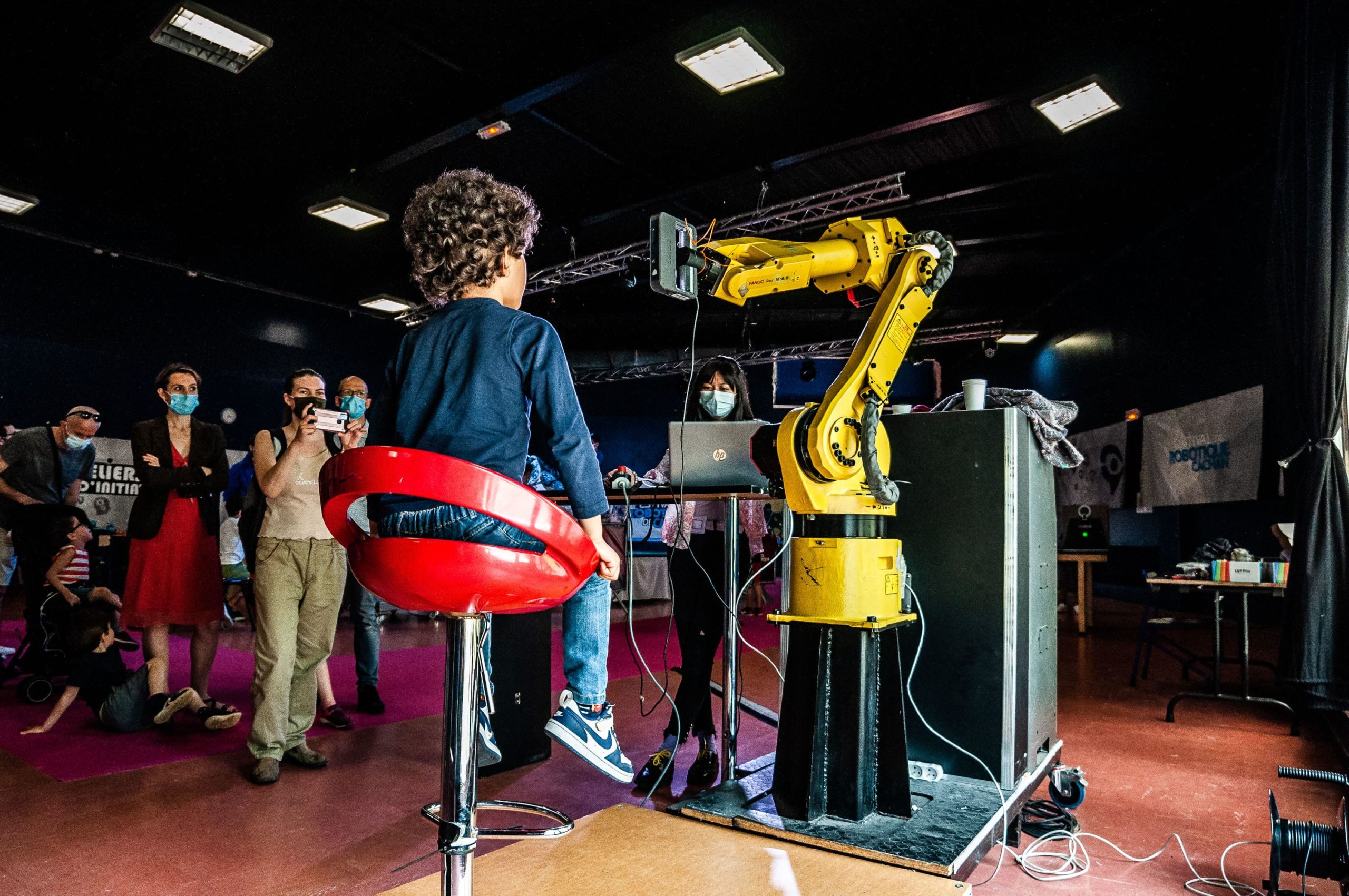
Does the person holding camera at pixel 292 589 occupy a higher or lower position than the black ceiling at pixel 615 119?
lower

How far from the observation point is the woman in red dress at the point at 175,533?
11.7 feet

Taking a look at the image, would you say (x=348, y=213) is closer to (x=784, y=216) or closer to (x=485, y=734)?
(x=784, y=216)

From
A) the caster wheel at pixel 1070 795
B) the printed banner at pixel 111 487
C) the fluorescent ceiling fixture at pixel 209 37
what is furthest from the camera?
the printed banner at pixel 111 487

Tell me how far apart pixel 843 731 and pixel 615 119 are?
653 cm

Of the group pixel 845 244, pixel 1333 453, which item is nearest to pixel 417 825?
pixel 845 244

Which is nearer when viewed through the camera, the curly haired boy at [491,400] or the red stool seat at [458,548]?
the red stool seat at [458,548]

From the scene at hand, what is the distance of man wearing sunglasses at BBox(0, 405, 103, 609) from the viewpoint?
4.62 meters

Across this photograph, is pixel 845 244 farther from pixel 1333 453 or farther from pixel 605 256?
pixel 605 256

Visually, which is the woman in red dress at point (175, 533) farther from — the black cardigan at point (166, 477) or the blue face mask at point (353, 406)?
the blue face mask at point (353, 406)

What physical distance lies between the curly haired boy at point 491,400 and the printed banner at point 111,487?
377 inches

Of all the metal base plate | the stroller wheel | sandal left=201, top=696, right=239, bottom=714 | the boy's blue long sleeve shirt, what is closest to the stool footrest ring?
the boy's blue long sleeve shirt

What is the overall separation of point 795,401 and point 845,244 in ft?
35.2

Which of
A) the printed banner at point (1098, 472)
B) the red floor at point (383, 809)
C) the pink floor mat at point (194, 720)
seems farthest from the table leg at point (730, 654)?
the printed banner at point (1098, 472)

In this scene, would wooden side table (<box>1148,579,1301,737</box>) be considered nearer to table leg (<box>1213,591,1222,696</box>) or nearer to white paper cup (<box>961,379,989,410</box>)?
table leg (<box>1213,591,1222,696</box>)
